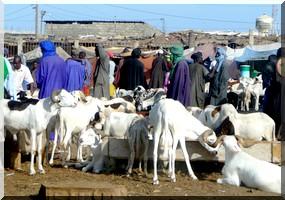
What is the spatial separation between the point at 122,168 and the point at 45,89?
226 centimetres

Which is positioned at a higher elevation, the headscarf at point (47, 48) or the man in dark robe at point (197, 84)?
the headscarf at point (47, 48)

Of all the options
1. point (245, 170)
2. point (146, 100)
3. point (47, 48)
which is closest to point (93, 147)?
point (47, 48)

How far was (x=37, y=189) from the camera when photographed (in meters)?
7.43

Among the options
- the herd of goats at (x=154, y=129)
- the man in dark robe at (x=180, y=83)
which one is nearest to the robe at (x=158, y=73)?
the man in dark robe at (x=180, y=83)

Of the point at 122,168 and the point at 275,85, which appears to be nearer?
the point at 122,168

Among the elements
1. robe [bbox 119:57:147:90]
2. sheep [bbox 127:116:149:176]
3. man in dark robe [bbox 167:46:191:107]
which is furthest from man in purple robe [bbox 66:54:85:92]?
sheep [bbox 127:116:149:176]

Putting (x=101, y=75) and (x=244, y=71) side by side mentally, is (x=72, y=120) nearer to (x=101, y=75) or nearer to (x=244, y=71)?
(x=101, y=75)

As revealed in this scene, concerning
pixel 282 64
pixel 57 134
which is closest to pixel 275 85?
pixel 282 64

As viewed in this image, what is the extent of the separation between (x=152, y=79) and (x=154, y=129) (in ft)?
20.4

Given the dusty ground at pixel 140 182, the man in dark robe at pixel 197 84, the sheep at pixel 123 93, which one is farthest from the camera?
the sheep at pixel 123 93

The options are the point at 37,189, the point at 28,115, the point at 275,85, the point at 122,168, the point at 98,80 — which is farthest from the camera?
the point at 98,80

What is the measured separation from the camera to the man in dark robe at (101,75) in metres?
12.7

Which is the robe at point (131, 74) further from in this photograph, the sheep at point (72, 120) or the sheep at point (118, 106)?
the sheep at point (72, 120)

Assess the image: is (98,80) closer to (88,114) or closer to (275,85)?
(88,114)
